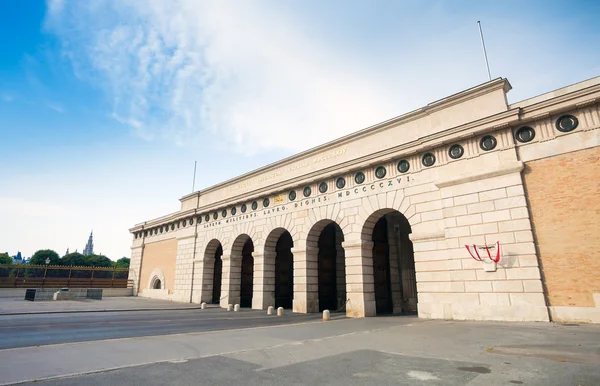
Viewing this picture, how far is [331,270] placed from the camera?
25.1 meters

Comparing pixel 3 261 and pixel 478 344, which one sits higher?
pixel 3 261

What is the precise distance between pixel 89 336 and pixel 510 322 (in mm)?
15347

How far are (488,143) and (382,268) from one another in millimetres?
10532

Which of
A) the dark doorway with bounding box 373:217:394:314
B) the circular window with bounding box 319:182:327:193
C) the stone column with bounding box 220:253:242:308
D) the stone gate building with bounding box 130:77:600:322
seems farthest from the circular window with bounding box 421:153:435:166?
the stone column with bounding box 220:253:242:308

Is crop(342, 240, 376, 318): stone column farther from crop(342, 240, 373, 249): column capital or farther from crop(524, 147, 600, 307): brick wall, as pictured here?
crop(524, 147, 600, 307): brick wall

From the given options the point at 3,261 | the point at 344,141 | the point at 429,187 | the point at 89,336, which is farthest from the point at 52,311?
the point at 3,261

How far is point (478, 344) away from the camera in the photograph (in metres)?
8.56

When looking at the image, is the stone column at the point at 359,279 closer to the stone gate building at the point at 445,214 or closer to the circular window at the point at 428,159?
the stone gate building at the point at 445,214

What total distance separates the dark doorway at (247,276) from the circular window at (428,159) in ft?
56.5

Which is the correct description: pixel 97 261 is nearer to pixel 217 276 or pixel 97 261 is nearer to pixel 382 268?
pixel 217 276

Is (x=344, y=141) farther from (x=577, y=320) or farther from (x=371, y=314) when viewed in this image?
(x=577, y=320)

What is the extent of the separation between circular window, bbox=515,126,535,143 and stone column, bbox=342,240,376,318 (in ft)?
30.4

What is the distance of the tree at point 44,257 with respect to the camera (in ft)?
288

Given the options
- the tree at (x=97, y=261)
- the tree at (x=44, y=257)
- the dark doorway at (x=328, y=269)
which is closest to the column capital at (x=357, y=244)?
the dark doorway at (x=328, y=269)
